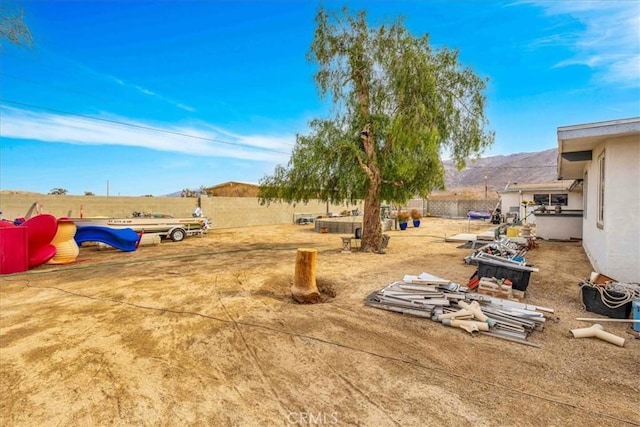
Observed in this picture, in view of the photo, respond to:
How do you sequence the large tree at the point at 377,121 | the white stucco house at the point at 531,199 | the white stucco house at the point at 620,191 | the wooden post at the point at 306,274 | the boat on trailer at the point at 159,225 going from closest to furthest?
the wooden post at the point at 306,274
the white stucco house at the point at 620,191
the large tree at the point at 377,121
the boat on trailer at the point at 159,225
the white stucco house at the point at 531,199

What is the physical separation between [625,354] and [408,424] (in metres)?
2.86

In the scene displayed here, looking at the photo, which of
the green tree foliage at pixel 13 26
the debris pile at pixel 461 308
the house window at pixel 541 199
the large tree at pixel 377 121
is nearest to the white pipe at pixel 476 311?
the debris pile at pixel 461 308

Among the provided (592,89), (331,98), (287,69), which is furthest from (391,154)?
(592,89)

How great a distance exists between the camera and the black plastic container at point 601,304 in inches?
167

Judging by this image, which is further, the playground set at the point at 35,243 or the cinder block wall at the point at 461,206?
the cinder block wall at the point at 461,206

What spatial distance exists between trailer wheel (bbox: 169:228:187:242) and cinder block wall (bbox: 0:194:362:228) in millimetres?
3654

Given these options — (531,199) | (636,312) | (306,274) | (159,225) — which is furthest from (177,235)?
(531,199)

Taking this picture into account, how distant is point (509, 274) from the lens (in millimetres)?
5371

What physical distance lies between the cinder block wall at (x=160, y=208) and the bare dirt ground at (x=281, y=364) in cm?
759

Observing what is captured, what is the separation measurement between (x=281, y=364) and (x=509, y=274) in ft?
14.3

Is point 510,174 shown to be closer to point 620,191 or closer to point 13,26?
point 620,191

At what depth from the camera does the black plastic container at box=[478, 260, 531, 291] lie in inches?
207

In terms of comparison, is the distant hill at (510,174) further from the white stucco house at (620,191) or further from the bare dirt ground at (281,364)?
the bare dirt ground at (281,364)

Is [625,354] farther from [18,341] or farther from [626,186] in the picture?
[18,341]
